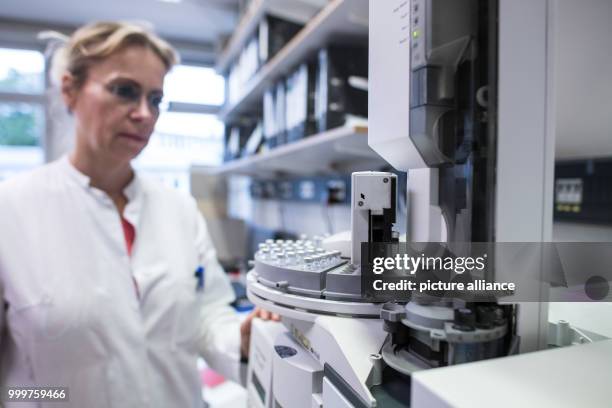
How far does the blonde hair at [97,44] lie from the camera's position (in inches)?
37.8

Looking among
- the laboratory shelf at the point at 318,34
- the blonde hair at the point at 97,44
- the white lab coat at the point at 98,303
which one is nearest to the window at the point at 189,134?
the blonde hair at the point at 97,44

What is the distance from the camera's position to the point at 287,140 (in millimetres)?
1513

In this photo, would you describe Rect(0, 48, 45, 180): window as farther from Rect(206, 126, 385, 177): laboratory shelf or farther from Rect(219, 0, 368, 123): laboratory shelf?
Rect(219, 0, 368, 123): laboratory shelf

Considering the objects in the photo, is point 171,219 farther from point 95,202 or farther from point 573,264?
point 573,264

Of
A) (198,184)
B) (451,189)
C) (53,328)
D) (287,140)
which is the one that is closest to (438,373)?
(451,189)

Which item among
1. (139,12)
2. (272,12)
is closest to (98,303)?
(272,12)

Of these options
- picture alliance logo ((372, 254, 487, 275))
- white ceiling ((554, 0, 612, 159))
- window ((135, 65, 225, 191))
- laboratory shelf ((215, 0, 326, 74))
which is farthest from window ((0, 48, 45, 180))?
white ceiling ((554, 0, 612, 159))

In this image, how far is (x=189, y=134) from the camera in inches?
91.0

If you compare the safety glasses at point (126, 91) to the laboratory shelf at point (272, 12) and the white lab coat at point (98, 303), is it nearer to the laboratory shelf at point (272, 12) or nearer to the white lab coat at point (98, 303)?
the white lab coat at point (98, 303)

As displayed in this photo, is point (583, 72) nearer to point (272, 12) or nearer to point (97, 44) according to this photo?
point (97, 44)

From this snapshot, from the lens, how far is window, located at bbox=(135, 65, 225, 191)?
1.61 meters

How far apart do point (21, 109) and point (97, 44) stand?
2687 mm

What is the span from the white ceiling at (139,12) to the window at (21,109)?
0.33 metres

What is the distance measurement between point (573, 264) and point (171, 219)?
41.7 inches
